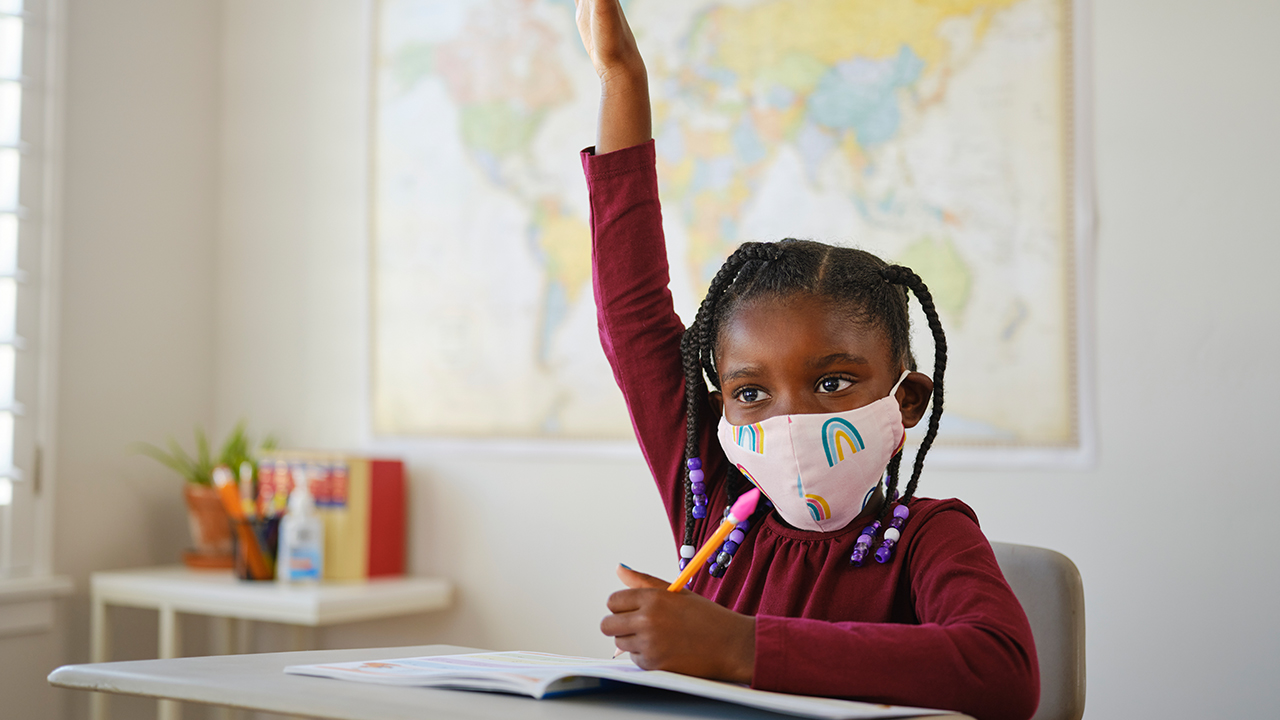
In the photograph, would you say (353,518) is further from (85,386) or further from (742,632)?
(742,632)

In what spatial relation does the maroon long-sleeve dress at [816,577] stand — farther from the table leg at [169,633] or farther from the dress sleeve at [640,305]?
the table leg at [169,633]

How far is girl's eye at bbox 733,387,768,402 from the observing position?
3.09 feet

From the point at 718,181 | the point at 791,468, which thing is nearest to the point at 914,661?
the point at 791,468

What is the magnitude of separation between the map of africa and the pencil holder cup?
1.20 ft

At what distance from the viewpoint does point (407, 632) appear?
2.49 metres

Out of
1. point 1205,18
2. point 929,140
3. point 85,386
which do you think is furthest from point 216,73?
point 1205,18

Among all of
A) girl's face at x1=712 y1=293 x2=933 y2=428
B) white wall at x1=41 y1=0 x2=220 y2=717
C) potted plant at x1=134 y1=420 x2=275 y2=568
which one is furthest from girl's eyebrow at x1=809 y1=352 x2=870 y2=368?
white wall at x1=41 y1=0 x2=220 y2=717

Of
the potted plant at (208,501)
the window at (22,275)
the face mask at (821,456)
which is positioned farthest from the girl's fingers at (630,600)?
the window at (22,275)

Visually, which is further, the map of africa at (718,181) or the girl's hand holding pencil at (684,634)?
A: the map of africa at (718,181)

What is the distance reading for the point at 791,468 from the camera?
35.9 inches

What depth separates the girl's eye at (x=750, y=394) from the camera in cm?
94

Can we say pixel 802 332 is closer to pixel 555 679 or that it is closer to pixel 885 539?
pixel 885 539

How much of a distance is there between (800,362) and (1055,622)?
53 cm

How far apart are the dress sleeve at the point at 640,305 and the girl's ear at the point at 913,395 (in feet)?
0.64
